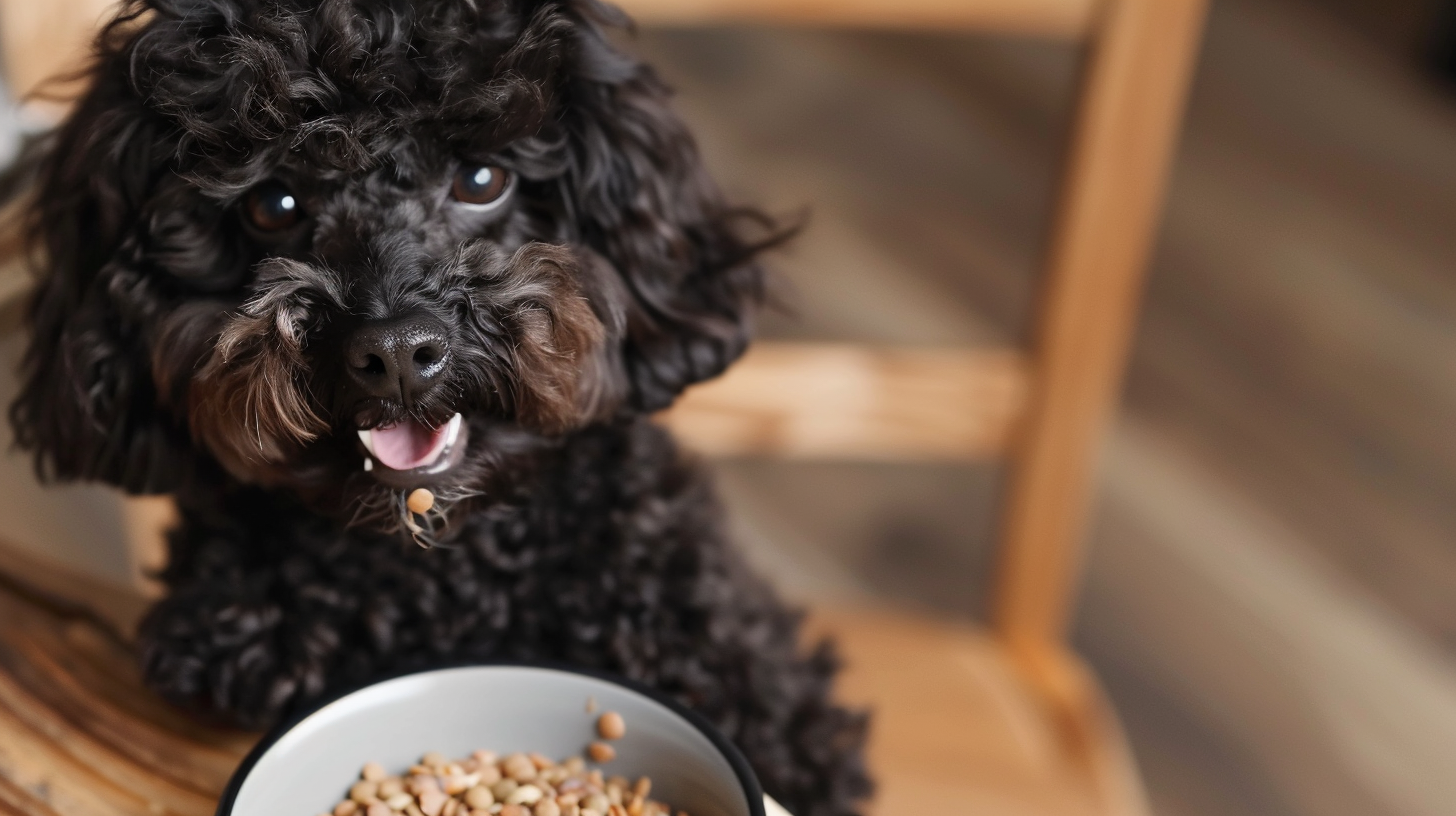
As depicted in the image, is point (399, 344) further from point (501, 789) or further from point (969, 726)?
point (969, 726)

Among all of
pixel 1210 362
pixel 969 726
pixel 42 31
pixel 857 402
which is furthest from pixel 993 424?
pixel 1210 362

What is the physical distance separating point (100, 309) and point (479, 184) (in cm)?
25

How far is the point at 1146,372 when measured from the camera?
8.73 feet

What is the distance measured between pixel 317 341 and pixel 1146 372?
2.20 meters

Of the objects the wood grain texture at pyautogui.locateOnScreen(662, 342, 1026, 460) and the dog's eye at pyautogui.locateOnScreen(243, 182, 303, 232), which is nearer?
the dog's eye at pyautogui.locateOnScreen(243, 182, 303, 232)

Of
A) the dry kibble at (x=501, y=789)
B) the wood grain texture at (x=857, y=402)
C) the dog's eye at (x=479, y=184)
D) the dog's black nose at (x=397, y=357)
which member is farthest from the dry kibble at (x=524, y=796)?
the wood grain texture at (x=857, y=402)

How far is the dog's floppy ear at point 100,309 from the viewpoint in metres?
0.82

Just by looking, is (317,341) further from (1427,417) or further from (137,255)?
(1427,417)

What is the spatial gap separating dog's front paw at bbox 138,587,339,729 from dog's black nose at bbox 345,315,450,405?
0.25 m

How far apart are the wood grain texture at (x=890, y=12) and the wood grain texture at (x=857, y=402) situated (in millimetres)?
330

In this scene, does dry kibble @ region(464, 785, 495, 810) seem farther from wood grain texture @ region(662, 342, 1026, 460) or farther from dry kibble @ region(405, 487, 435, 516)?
wood grain texture @ region(662, 342, 1026, 460)

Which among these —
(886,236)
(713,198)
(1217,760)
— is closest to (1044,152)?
(886,236)

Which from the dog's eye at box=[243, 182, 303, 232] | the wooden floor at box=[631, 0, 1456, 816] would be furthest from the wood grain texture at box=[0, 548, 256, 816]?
the wooden floor at box=[631, 0, 1456, 816]

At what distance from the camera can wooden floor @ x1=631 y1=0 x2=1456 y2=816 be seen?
6.77 ft
